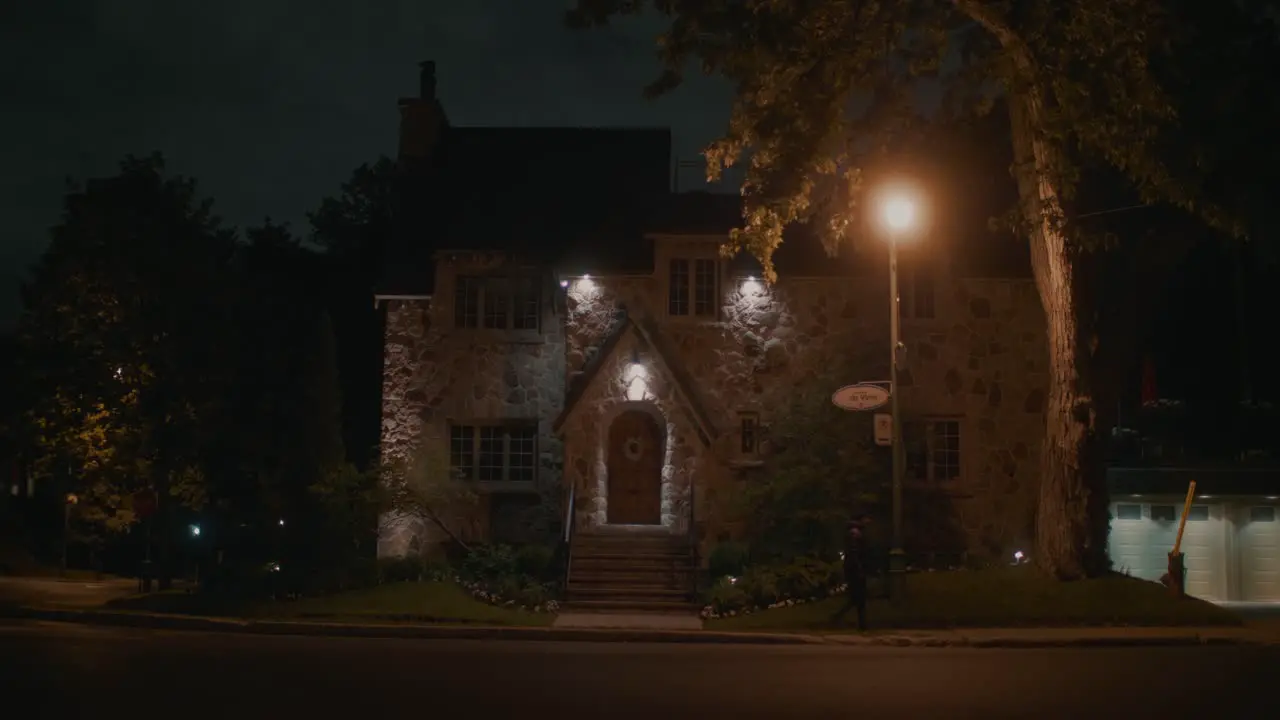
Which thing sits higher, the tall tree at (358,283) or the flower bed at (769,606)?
the tall tree at (358,283)

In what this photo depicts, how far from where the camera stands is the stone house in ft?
89.6

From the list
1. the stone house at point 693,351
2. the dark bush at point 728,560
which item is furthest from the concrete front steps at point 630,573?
the stone house at point 693,351

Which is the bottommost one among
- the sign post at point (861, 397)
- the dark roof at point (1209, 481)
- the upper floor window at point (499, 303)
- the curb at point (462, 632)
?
the curb at point (462, 632)

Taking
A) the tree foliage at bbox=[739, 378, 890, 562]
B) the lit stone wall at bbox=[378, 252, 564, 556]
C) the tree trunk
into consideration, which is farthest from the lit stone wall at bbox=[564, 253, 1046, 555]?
the tree trunk

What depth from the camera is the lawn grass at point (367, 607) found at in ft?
67.1

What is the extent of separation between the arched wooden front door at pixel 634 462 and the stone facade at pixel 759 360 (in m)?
1.21

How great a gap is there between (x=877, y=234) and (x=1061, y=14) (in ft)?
33.3

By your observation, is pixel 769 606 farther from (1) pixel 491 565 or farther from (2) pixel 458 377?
(2) pixel 458 377

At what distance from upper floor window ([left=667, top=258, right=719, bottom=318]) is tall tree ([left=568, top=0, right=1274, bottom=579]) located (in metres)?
5.38

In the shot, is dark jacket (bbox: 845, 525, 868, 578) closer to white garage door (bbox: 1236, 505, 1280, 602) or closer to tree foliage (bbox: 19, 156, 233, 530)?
white garage door (bbox: 1236, 505, 1280, 602)

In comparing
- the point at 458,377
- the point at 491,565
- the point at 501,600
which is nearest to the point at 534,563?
the point at 491,565

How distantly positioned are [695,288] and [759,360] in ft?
6.97

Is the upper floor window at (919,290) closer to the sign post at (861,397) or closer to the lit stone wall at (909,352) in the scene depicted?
the lit stone wall at (909,352)

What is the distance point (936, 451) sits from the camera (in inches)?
A: 1102
